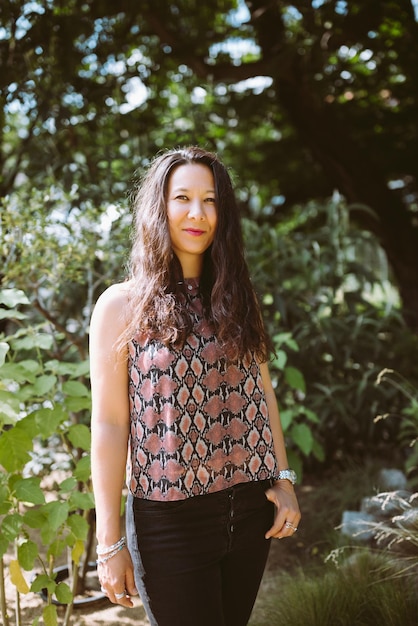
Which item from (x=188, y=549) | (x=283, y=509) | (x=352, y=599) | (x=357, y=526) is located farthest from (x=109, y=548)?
(x=357, y=526)

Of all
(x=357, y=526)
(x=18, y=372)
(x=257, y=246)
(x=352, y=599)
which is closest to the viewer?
(x=18, y=372)

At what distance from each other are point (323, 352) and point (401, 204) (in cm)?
225

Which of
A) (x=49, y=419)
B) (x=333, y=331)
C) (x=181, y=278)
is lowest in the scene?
(x=49, y=419)

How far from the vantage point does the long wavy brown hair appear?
1634 millimetres

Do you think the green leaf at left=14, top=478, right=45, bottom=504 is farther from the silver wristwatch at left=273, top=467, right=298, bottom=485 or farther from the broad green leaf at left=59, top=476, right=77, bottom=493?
the silver wristwatch at left=273, top=467, right=298, bottom=485

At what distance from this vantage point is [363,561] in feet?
8.95

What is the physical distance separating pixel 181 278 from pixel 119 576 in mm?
778

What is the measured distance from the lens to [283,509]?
1733mm

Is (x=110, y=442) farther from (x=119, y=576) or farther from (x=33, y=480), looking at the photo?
(x=33, y=480)

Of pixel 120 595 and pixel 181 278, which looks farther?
pixel 181 278

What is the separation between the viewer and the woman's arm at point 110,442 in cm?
158

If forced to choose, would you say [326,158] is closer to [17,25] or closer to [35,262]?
[17,25]

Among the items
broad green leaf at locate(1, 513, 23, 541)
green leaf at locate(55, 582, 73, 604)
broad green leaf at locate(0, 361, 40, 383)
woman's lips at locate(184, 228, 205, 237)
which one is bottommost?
green leaf at locate(55, 582, 73, 604)

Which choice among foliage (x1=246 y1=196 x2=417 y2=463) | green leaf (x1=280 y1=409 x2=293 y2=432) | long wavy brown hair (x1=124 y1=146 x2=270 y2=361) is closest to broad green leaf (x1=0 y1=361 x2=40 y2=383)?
long wavy brown hair (x1=124 y1=146 x2=270 y2=361)
